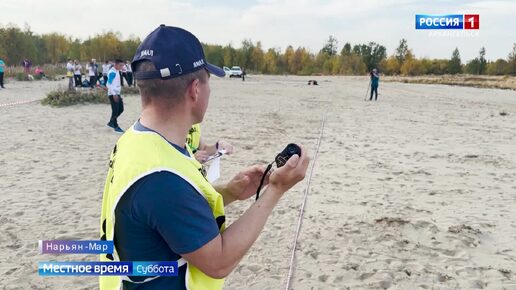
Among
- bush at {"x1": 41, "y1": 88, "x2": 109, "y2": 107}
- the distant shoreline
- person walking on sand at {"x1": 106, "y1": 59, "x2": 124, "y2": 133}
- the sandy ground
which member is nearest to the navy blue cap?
the sandy ground

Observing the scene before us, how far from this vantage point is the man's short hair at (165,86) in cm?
134

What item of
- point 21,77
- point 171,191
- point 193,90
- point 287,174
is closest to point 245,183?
point 287,174

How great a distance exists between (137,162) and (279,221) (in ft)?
12.5

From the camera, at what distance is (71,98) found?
49.9 ft

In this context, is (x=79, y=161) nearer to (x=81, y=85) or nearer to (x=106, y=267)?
(x=106, y=267)

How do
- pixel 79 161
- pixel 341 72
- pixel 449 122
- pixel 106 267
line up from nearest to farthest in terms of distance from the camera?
pixel 106 267, pixel 79 161, pixel 449 122, pixel 341 72

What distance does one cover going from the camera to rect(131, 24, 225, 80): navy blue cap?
132 cm

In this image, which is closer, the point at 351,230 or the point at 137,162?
the point at 137,162

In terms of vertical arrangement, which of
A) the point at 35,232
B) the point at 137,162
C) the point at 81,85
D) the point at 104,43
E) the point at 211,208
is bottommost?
the point at 35,232

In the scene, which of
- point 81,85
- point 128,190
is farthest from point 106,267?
point 81,85

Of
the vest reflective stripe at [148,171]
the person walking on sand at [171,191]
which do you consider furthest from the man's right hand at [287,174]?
the vest reflective stripe at [148,171]

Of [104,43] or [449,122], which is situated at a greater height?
[104,43]

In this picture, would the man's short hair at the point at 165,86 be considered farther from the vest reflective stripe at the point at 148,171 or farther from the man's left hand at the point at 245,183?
the man's left hand at the point at 245,183

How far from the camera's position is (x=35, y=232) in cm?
440
